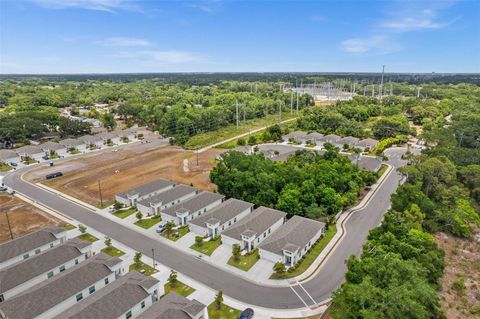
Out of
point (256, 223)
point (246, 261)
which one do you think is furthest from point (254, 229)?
point (246, 261)

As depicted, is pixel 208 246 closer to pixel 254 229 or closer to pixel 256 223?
pixel 254 229

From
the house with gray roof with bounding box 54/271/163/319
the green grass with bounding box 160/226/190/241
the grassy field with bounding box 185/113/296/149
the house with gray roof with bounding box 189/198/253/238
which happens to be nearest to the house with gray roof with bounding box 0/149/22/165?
the grassy field with bounding box 185/113/296/149

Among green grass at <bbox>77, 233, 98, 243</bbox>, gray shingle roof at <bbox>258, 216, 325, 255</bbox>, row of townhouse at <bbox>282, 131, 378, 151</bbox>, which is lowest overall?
green grass at <bbox>77, 233, 98, 243</bbox>

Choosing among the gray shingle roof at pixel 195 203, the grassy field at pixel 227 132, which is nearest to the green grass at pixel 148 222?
the gray shingle roof at pixel 195 203

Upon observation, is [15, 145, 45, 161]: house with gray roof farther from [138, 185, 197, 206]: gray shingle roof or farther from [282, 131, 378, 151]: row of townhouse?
[282, 131, 378, 151]: row of townhouse

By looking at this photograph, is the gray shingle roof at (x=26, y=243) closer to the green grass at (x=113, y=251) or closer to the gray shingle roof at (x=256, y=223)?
the green grass at (x=113, y=251)

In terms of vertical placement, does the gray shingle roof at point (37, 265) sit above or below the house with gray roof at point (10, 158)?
below
